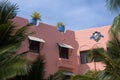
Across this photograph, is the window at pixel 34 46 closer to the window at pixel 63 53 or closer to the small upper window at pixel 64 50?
the small upper window at pixel 64 50

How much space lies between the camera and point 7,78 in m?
11.6

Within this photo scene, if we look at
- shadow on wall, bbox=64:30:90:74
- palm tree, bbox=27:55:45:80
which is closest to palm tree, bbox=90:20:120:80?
palm tree, bbox=27:55:45:80

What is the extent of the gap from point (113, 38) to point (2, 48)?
8.80 meters

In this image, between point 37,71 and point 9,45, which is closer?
point 9,45

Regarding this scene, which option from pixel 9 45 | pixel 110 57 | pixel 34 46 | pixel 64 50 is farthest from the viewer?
pixel 64 50

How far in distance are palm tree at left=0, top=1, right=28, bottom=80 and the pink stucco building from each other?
10690 mm

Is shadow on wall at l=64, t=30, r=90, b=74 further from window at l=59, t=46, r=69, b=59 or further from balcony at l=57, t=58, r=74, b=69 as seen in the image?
balcony at l=57, t=58, r=74, b=69

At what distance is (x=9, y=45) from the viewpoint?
483 inches

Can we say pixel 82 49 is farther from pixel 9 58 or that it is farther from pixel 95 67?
pixel 9 58

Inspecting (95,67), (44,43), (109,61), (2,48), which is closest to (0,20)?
(2,48)

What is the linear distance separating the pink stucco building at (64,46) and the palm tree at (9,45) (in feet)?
35.1

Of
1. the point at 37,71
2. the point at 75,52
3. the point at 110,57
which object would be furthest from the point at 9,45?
the point at 75,52

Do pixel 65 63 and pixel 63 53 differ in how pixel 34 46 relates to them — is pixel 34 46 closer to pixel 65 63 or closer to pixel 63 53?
pixel 65 63

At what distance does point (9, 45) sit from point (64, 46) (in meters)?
14.5
